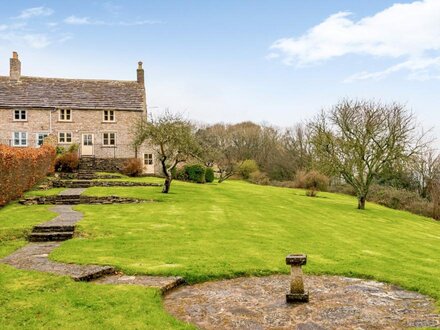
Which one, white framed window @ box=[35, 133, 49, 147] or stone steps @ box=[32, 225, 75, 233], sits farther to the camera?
white framed window @ box=[35, 133, 49, 147]

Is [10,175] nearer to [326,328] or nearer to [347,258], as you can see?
[347,258]

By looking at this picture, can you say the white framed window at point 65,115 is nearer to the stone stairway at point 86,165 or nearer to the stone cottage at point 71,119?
the stone cottage at point 71,119

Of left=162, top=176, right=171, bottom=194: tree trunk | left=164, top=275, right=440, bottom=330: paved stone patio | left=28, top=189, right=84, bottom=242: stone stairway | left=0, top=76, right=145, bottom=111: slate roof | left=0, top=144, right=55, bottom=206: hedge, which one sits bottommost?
left=164, top=275, right=440, bottom=330: paved stone patio

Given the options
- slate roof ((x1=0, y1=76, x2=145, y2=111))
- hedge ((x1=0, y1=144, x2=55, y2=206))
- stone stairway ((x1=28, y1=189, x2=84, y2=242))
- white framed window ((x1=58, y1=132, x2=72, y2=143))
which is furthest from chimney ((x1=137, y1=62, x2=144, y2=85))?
stone stairway ((x1=28, y1=189, x2=84, y2=242))

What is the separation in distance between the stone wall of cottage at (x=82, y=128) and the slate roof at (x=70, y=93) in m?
0.90

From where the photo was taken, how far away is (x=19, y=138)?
4775cm

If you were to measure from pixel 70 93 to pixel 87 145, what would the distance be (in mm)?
7273

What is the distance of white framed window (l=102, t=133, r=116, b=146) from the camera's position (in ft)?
160

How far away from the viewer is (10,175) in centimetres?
2483

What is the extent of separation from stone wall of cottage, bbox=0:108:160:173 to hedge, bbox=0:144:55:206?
42.7 ft

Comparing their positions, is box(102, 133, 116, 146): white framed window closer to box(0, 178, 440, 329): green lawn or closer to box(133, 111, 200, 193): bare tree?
box(133, 111, 200, 193): bare tree

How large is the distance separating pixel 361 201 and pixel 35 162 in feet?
85.3

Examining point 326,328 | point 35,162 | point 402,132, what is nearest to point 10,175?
point 35,162

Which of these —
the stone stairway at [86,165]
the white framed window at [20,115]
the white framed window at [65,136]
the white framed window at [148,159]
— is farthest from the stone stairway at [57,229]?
the white framed window at [20,115]
